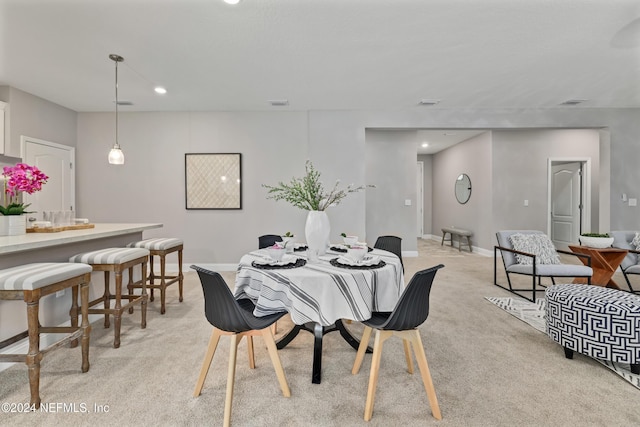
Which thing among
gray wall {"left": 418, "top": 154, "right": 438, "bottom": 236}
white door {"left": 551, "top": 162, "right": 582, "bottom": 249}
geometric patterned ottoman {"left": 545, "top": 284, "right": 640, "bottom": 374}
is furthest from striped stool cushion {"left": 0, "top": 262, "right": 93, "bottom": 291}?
gray wall {"left": 418, "top": 154, "right": 438, "bottom": 236}

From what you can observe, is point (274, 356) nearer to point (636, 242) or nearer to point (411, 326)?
point (411, 326)

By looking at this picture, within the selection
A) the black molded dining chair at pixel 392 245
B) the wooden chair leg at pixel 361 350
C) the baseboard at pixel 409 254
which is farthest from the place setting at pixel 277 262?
the baseboard at pixel 409 254

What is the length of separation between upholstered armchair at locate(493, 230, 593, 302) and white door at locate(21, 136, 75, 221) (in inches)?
247

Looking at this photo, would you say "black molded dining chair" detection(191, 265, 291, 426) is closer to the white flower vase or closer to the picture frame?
the white flower vase

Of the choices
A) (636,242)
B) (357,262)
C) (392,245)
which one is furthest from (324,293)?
(636,242)

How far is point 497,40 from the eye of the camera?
273cm

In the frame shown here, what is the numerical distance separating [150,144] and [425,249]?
618cm

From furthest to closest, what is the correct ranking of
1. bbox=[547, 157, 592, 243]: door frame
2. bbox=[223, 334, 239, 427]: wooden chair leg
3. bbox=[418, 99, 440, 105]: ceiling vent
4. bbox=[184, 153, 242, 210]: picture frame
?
bbox=[547, 157, 592, 243]: door frame
bbox=[184, 153, 242, 210]: picture frame
bbox=[418, 99, 440, 105]: ceiling vent
bbox=[223, 334, 239, 427]: wooden chair leg

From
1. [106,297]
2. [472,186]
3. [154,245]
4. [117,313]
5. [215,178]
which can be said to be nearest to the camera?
[117,313]

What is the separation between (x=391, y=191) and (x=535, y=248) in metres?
3.08

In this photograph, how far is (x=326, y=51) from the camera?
2949 mm

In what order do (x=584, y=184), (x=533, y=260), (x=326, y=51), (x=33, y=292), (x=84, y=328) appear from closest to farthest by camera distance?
(x=33, y=292), (x=84, y=328), (x=326, y=51), (x=533, y=260), (x=584, y=184)

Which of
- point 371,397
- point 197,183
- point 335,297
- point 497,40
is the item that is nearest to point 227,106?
point 197,183

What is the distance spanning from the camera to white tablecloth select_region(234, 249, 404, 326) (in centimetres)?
170
